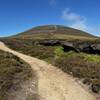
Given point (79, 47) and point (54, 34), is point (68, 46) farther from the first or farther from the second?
point (54, 34)

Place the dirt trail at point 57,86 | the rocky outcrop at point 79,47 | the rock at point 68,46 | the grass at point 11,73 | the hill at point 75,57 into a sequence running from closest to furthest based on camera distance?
the dirt trail at point 57,86, the grass at point 11,73, the hill at point 75,57, the rocky outcrop at point 79,47, the rock at point 68,46

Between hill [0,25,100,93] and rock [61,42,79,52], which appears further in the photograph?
rock [61,42,79,52]

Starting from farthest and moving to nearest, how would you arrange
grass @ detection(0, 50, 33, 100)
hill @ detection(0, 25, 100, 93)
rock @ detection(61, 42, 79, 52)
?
rock @ detection(61, 42, 79, 52) < hill @ detection(0, 25, 100, 93) < grass @ detection(0, 50, 33, 100)

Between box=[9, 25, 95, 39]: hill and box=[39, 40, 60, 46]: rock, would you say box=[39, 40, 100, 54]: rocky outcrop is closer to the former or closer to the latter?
box=[39, 40, 60, 46]: rock

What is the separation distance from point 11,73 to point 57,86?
20.1 feet

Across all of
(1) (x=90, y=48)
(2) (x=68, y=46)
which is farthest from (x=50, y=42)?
(1) (x=90, y=48)

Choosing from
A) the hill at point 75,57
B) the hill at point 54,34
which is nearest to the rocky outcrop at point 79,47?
the hill at point 75,57

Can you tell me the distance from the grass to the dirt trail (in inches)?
66.7

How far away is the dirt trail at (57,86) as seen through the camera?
2606 cm

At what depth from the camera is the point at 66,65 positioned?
3766cm

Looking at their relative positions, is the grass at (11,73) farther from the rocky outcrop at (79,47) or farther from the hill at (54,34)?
the hill at (54,34)

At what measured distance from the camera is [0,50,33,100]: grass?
27328 mm

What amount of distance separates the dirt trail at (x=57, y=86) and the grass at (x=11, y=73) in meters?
1.69

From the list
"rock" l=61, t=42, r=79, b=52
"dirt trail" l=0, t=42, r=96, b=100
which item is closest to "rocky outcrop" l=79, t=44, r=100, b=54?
"rock" l=61, t=42, r=79, b=52
